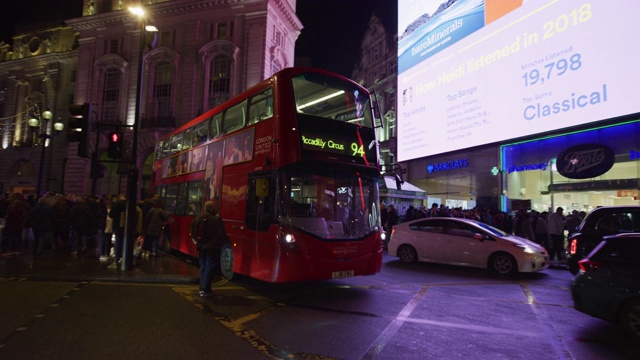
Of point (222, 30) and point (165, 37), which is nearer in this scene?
point (222, 30)

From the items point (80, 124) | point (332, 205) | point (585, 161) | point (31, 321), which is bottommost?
point (31, 321)

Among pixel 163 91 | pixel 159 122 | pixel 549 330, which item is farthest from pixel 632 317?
pixel 163 91

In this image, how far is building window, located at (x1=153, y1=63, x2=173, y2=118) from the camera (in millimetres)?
36156

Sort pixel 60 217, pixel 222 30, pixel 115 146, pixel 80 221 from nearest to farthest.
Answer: pixel 115 146 → pixel 80 221 → pixel 60 217 → pixel 222 30

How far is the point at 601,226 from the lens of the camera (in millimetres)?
8547

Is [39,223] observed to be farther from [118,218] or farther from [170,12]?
[170,12]

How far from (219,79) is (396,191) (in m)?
21.1

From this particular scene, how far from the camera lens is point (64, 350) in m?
4.43

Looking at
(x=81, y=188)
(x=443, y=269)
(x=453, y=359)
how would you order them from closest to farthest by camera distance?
(x=453, y=359) → (x=443, y=269) → (x=81, y=188)

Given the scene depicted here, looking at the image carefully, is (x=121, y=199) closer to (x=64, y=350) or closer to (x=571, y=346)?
(x=64, y=350)

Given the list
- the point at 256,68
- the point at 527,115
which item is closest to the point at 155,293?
the point at 527,115

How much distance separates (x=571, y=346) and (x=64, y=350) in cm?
617

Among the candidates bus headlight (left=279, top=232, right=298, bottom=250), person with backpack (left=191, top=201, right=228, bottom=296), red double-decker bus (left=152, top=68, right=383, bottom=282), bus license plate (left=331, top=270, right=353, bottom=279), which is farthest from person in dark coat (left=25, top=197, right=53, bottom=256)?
bus license plate (left=331, top=270, right=353, bottom=279)

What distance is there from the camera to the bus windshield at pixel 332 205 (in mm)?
7082
